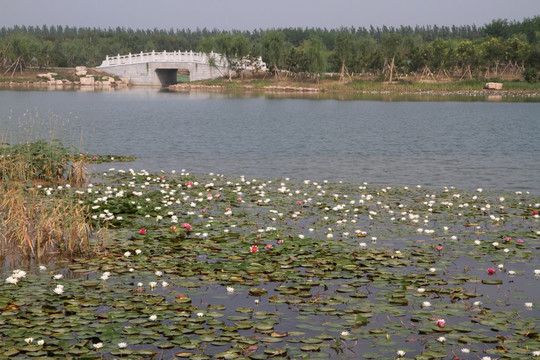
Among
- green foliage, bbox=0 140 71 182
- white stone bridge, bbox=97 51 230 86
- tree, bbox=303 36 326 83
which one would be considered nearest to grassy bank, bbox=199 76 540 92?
tree, bbox=303 36 326 83

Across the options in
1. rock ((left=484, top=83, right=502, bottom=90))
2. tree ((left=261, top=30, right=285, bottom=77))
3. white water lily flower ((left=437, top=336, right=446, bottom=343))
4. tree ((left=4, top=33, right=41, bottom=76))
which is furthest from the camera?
tree ((left=4, top=33, right=41, bottom=76))

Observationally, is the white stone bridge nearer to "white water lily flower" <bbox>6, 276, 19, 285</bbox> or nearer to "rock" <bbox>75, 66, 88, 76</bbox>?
"rock" <bbox>75, 66, 88, 76</bbox>

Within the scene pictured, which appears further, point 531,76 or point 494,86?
point 531,76

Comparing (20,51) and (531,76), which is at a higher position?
(20,51)

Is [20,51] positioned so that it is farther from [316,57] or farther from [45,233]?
[45,233]

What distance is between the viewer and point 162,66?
132125 millimetres

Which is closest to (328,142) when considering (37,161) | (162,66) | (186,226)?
(37,161)

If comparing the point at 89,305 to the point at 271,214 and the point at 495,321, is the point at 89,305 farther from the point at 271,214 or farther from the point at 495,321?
the point at 271,214

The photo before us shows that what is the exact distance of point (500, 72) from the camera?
127438mm

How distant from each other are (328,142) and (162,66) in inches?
3981

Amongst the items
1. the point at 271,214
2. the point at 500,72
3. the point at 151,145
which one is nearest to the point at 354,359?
the point at 271,214

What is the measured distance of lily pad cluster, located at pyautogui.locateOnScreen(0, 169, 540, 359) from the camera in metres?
8.00

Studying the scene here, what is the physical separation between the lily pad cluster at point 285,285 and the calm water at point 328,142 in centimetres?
821

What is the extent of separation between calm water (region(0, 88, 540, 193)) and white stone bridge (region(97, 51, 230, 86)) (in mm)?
64802
